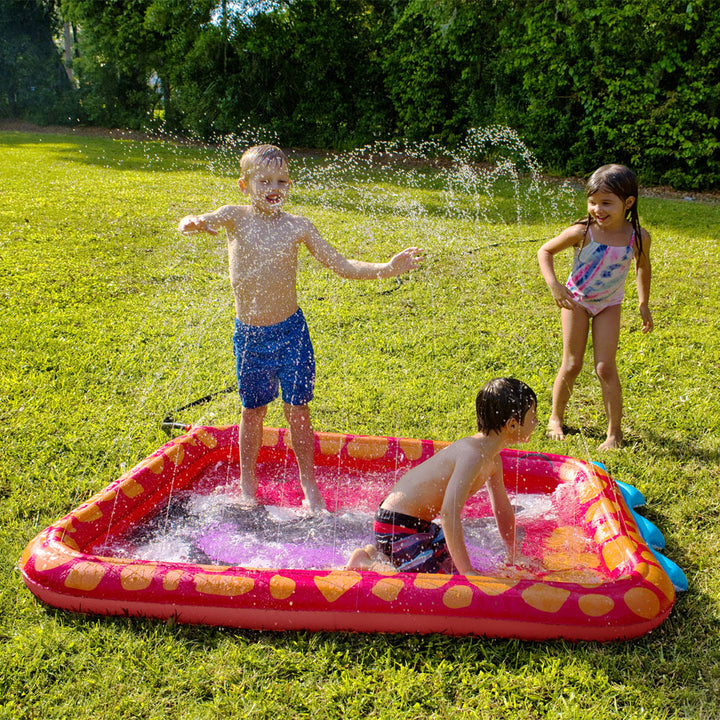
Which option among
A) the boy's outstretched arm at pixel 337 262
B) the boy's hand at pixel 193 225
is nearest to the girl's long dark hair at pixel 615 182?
the boy's outstretched arm at pixel 337 262

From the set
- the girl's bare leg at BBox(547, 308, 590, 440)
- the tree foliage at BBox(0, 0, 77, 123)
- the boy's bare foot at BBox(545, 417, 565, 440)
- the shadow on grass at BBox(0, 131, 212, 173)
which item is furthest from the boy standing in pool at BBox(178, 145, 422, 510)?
the tree foliage at BBox(0, 0, 77, 123)

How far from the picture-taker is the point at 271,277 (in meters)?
3.01

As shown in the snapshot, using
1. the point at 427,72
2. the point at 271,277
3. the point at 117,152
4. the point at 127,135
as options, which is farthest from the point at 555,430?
the point at 127,135

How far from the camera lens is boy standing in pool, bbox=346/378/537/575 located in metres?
2.56

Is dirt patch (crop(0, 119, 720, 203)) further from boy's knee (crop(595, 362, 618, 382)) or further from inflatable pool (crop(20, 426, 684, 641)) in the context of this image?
inflatable pool (crop(20, 426, 684, 641))

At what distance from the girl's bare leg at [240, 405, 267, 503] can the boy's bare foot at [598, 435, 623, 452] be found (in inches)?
71.9

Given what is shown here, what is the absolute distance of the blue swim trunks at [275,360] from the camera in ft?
10.1

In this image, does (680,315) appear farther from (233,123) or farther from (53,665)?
(233,123)

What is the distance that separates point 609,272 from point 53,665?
119 inches

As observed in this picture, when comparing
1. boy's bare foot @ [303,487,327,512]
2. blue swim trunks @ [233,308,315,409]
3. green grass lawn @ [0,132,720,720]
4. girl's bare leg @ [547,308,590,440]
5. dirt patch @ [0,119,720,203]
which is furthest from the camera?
dirt patch @ [0,119,720,203]

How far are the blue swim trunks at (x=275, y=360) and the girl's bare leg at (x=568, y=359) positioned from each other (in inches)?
60.3

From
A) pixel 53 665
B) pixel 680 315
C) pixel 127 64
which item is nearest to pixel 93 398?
pixel 53 665

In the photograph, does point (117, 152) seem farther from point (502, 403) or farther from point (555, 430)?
point (502, 403)

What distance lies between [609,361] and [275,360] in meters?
1.79
